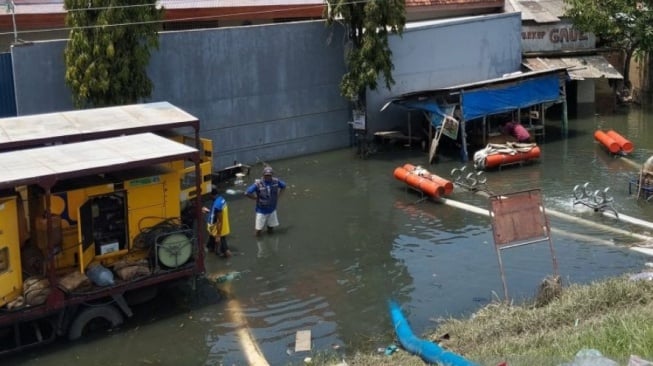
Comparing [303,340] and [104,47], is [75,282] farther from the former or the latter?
[104,47]

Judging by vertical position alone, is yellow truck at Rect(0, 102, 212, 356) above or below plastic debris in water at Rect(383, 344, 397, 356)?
above

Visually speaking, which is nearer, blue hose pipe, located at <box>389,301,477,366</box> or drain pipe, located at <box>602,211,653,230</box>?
blue hose pipe, located at <box>389,301,477,366</box>

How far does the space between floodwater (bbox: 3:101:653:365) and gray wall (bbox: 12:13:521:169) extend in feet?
7.96

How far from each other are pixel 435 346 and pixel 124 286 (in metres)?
5.35

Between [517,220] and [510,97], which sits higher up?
[510,97]

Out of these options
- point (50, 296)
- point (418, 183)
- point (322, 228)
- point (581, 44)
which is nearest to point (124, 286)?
point (50, 296)

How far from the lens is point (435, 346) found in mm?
11570

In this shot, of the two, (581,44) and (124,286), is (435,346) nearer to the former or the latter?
(124,286)

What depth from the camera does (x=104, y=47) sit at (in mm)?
21328

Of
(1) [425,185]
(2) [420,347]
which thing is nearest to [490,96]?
(1) [425,185]

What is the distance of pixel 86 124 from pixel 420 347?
28.5 feet

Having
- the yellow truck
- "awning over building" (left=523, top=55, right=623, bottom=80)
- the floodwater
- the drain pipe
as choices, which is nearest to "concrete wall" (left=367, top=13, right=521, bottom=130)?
"awning over building" (left=523, top=55, right=623, bottom=80)

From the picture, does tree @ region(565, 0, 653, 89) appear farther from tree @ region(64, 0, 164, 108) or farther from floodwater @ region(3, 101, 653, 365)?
tree @ region(64, 0, 164, 108)

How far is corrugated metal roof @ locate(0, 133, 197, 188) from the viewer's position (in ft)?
41.3
